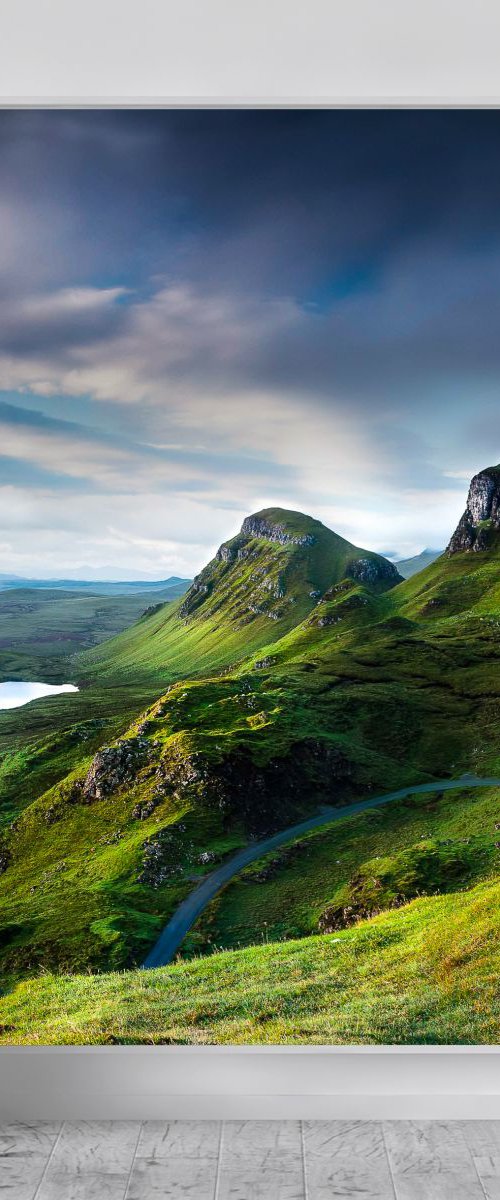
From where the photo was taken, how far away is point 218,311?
20.5 ft

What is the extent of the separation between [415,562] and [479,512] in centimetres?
88

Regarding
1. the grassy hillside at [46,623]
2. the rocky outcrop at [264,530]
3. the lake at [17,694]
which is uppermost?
the rocky outcrop at [264,530]

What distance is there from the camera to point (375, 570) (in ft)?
23.7

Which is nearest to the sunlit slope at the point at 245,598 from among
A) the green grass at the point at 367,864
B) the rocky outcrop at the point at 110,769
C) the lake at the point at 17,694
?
the rocky outcrop at the point at 110,769

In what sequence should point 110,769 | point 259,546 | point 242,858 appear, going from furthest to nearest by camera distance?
point 110,769
point 242,858
point 259,546

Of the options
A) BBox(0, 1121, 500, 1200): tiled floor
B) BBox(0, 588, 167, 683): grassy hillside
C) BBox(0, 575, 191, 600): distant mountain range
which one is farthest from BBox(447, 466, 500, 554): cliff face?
BBox(0, 1121, 500, 1200): tiled floor

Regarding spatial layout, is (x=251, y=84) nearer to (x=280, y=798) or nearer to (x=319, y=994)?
(x=280, y=798)

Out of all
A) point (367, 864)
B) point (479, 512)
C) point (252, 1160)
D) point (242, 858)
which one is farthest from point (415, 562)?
point (252, 1160)

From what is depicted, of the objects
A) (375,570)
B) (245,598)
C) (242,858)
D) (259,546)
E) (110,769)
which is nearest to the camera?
(259,546)

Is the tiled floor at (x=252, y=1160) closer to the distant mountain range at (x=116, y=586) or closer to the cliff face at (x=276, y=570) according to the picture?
the cliff face at (x=276, y=570)

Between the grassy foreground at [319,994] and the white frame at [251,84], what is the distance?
25 centimetres

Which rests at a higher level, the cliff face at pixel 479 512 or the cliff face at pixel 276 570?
the cliff face at pixel 479 512

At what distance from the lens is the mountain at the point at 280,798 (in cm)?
546

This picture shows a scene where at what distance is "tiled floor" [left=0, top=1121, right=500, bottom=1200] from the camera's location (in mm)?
3820
